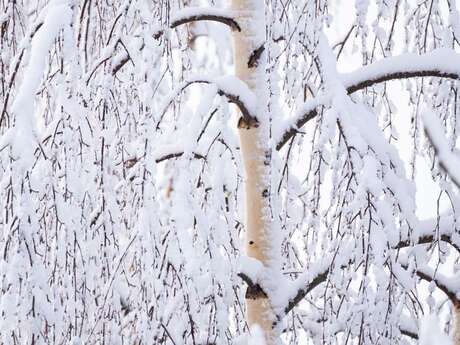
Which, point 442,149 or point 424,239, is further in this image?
point 424,239

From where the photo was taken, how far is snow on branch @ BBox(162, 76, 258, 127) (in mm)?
2760

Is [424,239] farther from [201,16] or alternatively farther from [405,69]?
[201,16]

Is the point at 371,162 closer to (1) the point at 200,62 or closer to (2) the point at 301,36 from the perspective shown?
(2) the point at 301,36

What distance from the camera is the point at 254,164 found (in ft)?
9.71

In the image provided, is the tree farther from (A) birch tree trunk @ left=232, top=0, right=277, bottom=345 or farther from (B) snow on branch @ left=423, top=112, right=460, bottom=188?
(B) snow on branch @ left=423, top=112, right=460, bottom=188

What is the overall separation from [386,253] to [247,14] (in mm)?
1242

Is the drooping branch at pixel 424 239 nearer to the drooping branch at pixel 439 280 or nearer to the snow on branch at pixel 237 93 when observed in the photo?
the drooping branch at pixel 439 280

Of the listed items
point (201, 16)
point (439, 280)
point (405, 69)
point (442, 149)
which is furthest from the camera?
point (439, 280)

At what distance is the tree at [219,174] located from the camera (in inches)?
86.3

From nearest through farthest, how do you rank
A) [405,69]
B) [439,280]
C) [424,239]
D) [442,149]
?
[442,149], [405,69], [424,239], [439,280]

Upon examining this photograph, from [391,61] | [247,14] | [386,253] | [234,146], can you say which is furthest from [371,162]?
[247,14]

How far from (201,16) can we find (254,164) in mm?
660

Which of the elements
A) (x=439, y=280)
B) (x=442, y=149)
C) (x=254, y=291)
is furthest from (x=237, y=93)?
(x=442, y=149)

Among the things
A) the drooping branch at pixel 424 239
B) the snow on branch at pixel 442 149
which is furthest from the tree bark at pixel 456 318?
the snow on branch at pixel 442 149
